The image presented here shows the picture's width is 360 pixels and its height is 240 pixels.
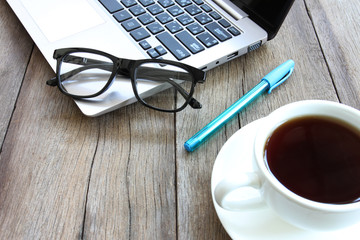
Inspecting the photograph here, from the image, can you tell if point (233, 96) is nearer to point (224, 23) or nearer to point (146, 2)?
point (224, 23)

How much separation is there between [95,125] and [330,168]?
1.08ft

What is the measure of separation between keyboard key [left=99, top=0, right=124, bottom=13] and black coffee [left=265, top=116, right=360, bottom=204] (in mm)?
426

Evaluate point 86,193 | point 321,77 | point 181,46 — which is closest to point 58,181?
point 86,193

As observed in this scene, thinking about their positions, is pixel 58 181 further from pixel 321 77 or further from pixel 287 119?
pixel 321 77

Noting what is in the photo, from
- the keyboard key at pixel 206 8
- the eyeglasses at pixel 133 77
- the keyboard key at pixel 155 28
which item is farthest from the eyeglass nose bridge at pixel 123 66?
the keyboard key at pixel 206 8

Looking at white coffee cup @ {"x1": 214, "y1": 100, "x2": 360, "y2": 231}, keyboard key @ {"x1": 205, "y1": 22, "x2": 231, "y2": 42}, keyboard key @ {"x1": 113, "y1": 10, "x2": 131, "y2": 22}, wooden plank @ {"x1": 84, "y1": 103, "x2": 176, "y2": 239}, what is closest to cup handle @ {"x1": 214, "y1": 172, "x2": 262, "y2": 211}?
white coffee cup @ {"x1": 214, "y1": 100, "x2": 360, "y2": 231}

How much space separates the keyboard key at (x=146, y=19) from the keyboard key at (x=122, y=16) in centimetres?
2

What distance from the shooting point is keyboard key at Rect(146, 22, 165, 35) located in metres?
0.63

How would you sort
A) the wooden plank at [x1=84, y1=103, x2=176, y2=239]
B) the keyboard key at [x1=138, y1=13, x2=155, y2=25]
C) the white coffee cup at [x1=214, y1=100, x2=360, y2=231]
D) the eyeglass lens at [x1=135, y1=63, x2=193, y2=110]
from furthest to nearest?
the keyboard key at [x1=138, y1=13, x2=155, y2=25], the eyeglass lens at [x1=135, y1=63, x2=193, y2=110], the wooden plank at [x1=84, y1=103, x2=176, y2=239], the white coffee cup at [x1=214, y1=100, x2=360, y2=231]

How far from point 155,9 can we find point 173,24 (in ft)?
0.20

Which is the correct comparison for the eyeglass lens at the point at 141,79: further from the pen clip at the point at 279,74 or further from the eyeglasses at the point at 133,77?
the pen clip at the point at 279,74

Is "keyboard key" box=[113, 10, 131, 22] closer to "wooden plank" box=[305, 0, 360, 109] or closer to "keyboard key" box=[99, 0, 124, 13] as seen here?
"keyboard key" box=[99, 0, 124, 13]

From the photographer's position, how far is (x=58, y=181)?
0.48 meters

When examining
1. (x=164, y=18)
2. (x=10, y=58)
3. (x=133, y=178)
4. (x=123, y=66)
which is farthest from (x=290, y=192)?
(x=10, y=58)
